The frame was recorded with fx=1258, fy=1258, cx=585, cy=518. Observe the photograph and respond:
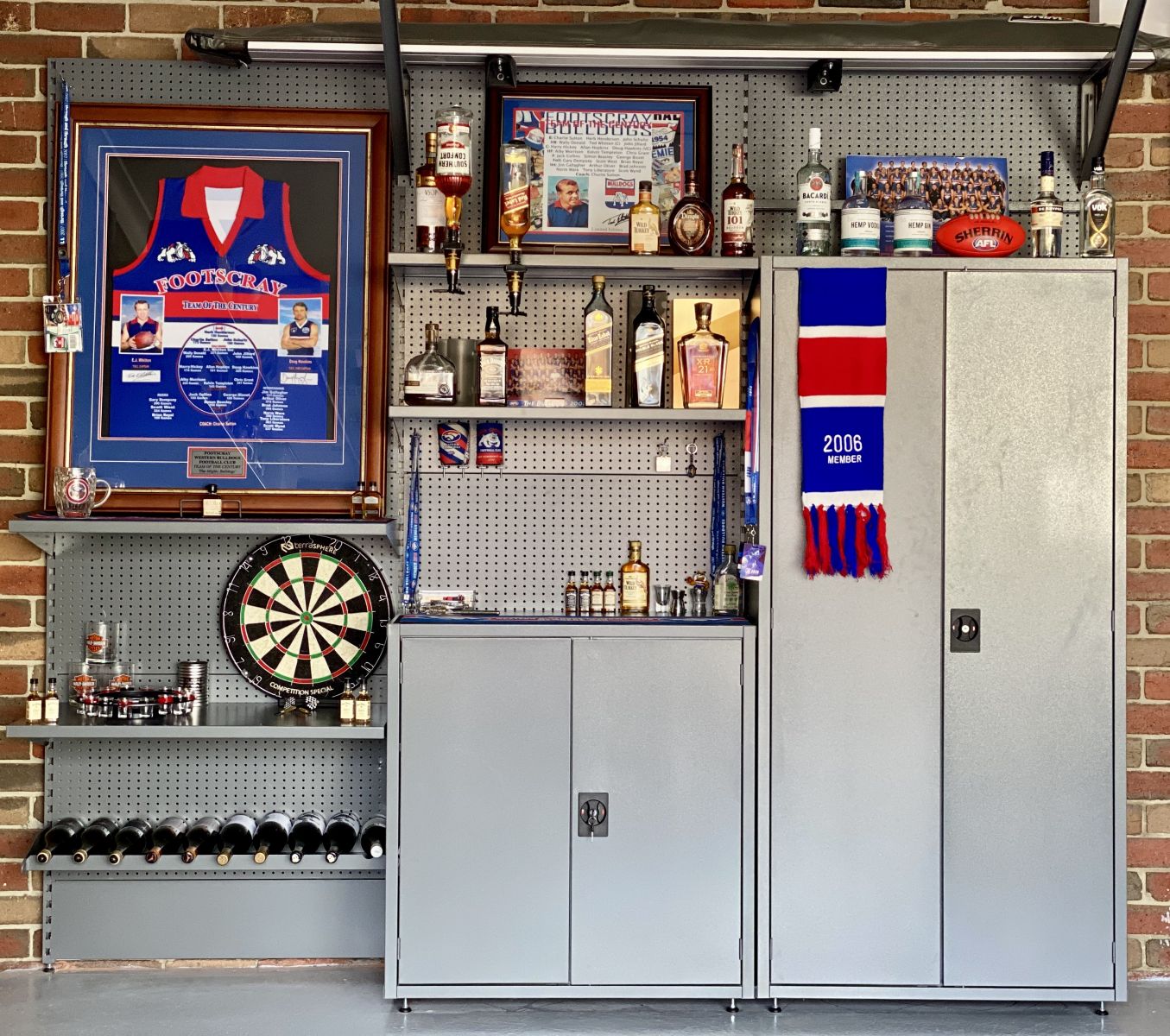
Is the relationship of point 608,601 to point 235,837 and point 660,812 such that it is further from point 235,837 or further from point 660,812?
point 235,837

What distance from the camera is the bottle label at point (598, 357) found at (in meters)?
3.44

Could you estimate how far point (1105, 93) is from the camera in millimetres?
3373

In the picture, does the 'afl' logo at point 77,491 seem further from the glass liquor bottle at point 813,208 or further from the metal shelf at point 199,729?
the glass liquor bottle at point 813,208

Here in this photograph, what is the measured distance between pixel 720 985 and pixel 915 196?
2107 mm

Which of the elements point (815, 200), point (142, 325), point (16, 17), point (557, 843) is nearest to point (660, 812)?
point (557, 843)

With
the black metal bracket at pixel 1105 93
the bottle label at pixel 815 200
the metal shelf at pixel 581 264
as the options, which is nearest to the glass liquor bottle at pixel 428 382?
the metal shelf at pixel 581 264

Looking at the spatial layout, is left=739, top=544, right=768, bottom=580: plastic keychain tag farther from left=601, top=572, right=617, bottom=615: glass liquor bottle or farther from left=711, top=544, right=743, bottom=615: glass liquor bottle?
left=601, top=572, right=617, bottom=615: glass liquor bottle

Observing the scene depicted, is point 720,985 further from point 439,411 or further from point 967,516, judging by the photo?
point 439,411

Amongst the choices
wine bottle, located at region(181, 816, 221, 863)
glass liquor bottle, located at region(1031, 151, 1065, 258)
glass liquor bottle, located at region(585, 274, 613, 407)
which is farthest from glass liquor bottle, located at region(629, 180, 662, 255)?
wine bottle, located at region(181, 816, 221, 863)

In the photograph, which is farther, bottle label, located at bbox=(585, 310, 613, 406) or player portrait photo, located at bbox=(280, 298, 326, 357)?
player portrait photo, located at bbox=(280, 298, 326, 357)

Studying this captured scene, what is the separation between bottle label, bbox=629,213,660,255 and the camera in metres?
3.35

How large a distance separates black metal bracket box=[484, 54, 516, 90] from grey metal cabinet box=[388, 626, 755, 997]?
4.95 feet

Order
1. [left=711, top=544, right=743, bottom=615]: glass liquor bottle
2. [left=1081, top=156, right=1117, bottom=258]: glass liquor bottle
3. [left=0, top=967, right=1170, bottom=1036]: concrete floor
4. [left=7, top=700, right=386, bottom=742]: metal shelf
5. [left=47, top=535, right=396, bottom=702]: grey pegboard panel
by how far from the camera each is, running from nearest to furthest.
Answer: [left=0, top=967, right=1170, bottom=1036]: concrete floor
[left=7, top=700, right=386, bottom=742]: metal shelf
[left=1081, top=156, right=1117, bottom=258]: glass liquor bottle
[left=711, top=544, right=743, bottom=615]: glass liquor bottle
[left=47, top=535, right=396, bottom=702]: grey pegboard panel

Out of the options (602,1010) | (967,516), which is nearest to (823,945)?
(602,1010)
